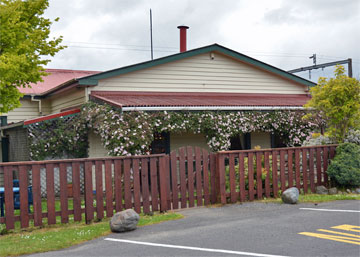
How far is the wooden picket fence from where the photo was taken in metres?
8.38

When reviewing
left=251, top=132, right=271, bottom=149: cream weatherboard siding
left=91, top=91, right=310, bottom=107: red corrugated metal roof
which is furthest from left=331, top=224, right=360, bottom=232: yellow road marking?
left=251, top=132, right=271, bottom=149: cream weatherboard siding

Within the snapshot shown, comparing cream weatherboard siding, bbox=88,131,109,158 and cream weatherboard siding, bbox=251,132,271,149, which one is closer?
cream weatherboard siding, bbox=88,131,109,158

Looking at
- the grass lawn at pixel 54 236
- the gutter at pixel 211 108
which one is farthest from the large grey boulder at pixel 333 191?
the grass lawn at pixel 54 236

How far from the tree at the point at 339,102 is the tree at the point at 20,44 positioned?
854 centimetres

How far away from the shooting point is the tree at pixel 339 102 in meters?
12.7

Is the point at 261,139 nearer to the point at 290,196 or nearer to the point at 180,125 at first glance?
the point at 180,125

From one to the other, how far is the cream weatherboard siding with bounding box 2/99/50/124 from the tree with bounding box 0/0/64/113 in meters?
4.81

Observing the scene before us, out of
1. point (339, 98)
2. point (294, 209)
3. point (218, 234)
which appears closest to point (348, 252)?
point (218, 234)

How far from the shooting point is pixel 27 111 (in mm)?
18688

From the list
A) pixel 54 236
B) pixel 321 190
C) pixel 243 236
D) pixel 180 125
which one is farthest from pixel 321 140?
pixel 54 236

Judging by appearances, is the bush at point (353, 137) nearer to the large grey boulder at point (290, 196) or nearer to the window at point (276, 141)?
the large grey boulder at point (290, 196)

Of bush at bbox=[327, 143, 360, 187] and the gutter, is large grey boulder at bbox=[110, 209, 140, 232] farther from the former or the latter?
bush at bbox=[327, 143, 360, 187]

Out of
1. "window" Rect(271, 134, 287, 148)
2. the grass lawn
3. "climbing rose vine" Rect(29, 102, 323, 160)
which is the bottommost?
the grass lawn

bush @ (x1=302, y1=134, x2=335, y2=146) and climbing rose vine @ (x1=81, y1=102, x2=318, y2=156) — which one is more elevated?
climbing rose vine @ (x1=81, y1=102, x2=318, y2=156)
